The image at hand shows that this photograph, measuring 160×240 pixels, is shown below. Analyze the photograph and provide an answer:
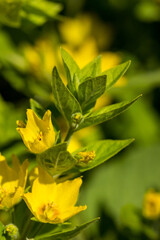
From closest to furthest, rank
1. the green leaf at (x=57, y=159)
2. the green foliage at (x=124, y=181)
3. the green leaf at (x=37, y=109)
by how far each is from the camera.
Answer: the green leaf at (x=57, y=159)
the green leaf at (x=37, y=109)
the green foliage at (x=124, y=181)

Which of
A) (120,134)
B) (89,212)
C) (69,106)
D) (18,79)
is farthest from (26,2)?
(120,134)

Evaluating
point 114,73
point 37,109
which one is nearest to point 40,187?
point 37,109

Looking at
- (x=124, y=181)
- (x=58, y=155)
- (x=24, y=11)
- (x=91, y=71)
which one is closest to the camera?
(x=58, y=155)

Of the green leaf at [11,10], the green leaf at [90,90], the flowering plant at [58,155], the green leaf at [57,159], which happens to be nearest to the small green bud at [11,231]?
the flowering plant at [58,155]

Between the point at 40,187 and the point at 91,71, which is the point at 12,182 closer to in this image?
the point at 40,187

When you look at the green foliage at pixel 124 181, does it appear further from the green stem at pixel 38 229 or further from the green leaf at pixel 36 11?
the green stem at pixel 38 229
